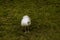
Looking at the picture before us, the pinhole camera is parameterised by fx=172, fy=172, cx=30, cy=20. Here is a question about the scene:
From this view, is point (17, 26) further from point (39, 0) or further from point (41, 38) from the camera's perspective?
point (39, 0)

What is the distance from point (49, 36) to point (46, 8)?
1.40 m

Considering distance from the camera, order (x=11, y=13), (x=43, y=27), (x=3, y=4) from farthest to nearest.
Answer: (x=3, y=4) < (x=11, y=13) < (x=43, y=27)

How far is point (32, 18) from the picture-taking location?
15.9ft

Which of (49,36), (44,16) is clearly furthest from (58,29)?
(44,16)

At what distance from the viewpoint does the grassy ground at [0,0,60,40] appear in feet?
13.8

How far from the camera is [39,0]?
5934mm

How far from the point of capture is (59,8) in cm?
532

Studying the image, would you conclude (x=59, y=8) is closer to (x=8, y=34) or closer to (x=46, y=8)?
(x=46, y=8)

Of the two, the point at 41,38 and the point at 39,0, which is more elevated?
the point at 39,0

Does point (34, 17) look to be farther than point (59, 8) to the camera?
No

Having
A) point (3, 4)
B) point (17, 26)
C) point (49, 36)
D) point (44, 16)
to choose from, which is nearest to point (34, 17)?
point (44, 16)

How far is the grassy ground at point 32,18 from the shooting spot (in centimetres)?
419

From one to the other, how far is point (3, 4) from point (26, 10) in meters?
0.90

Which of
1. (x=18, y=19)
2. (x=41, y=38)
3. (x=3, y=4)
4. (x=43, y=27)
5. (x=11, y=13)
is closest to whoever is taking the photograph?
(x=41, y=38)
